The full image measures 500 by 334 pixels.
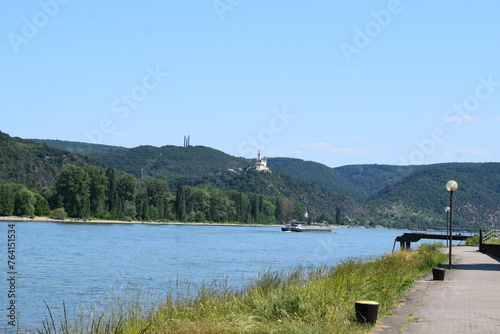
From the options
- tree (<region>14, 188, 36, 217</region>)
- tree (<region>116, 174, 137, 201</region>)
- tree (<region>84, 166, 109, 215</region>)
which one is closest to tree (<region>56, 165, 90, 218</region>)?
tree (<region>84, 166, 109, 215</region>)

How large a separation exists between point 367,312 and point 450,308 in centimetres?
387

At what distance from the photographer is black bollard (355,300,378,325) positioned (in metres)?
13.9

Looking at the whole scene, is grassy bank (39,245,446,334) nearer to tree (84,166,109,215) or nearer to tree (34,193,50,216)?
tree (34,193,50,216)

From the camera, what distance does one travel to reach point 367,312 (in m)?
13.9

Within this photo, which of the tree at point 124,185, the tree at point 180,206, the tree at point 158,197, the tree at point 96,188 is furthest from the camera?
the tree at point 180,206

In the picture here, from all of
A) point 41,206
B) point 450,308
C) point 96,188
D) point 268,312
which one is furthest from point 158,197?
point 268,312

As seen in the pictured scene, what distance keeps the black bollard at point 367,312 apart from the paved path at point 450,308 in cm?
25

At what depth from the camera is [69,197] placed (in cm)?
13662

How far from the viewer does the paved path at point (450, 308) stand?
13820 mm

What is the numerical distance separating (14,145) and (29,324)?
186 meters

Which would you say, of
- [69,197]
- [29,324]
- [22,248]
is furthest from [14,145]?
[29,324]

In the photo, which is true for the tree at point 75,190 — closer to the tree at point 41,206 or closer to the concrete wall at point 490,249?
the tree at point 41,206

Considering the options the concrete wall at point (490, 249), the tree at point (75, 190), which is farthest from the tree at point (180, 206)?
the concrete wall at point (490, 249)

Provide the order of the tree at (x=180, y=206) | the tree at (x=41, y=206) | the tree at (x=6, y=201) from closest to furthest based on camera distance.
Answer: the tree at (x=6, y=201), the tree at (x=41, y=206), the tree at (x=180, y=206)
